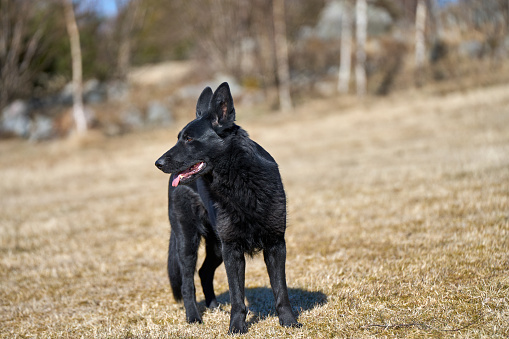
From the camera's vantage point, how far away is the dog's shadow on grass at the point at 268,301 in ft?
15.1

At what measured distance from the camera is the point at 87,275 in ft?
22.7

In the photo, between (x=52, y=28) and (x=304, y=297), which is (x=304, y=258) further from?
(x=52, y=28)

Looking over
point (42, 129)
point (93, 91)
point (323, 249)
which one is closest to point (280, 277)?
point (323, 249)

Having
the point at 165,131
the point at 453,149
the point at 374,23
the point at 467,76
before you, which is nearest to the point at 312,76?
the point at 374,23

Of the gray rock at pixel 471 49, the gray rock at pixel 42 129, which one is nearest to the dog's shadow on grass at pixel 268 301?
the gray rock at pixel 42 129

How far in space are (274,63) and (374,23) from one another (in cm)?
874

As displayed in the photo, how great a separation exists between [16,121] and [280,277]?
27.3 metres

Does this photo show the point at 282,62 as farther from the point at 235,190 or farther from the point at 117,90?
the point at 235,190

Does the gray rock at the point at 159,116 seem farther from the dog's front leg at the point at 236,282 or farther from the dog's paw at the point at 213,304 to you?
the dog's front leg at the point at 236,282

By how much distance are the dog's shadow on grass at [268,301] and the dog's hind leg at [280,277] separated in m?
0.30

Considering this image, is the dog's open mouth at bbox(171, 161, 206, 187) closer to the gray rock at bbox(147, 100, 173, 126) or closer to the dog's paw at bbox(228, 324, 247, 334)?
the dog's paw at bbox(228, 324, 247, 334)

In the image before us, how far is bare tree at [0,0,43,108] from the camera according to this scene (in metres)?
29.9

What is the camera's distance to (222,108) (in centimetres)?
411

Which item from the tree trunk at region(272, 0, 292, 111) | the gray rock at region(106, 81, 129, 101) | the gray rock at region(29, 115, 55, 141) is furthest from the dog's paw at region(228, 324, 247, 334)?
the gray rock at region(106, 81, 129, 101)
